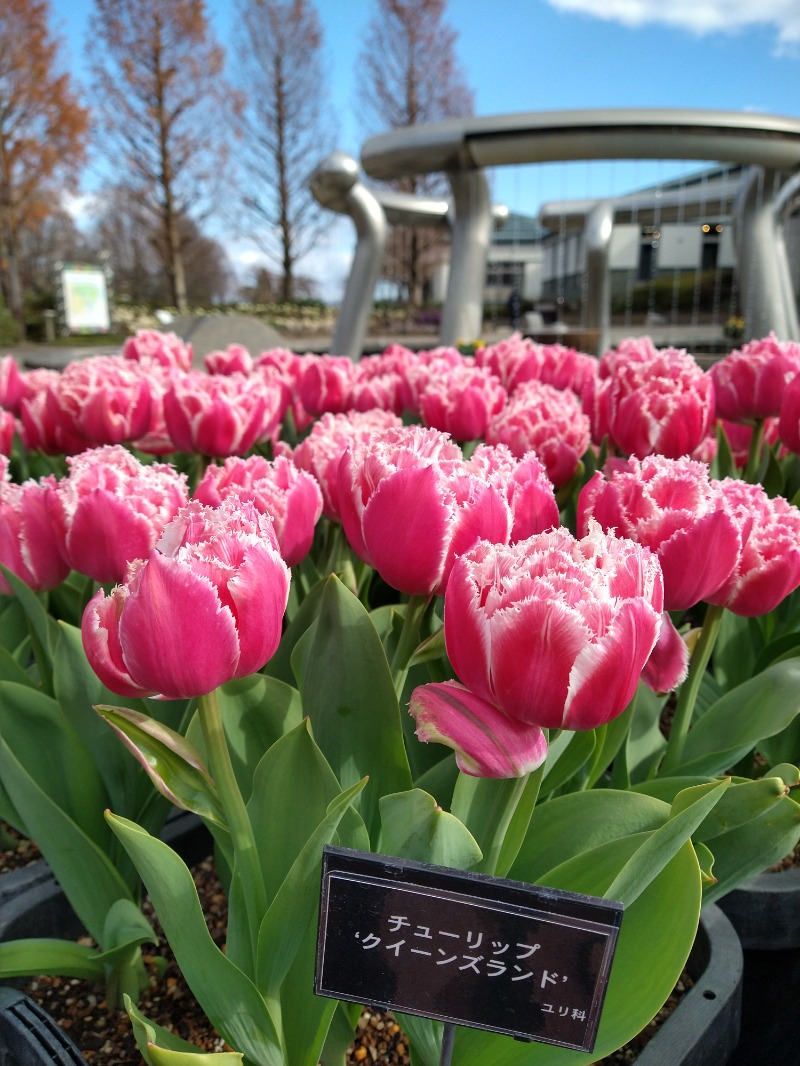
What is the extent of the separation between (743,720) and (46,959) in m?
0.75

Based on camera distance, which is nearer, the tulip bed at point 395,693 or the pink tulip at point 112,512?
the tulip bed at point 395,693

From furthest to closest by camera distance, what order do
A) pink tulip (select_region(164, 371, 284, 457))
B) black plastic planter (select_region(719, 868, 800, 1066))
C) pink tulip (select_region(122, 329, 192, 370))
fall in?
pink tulip (select_region(122, 329, 192, 370)) → pink tulip (select_region(164, 371, 284, 457)) → black plastic planter (select_region(719, 868, 800, 1066))

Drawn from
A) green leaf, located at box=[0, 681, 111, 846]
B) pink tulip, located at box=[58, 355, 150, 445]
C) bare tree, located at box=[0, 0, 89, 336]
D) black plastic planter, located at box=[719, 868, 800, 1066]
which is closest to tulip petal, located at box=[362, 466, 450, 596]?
green leaf, located at box=[0, 681, 111, 846]

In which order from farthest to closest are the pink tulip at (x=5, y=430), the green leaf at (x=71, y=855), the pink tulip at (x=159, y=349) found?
the pink tulip at (x=159, y=349)
the pink tulip at (x=5, y=430)
the green leaf at (x=71, y=855)

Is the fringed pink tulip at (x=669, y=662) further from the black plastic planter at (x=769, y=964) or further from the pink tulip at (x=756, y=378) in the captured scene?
the pink tulip at (x=756, y=378)

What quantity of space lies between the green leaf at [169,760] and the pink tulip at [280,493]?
213mm

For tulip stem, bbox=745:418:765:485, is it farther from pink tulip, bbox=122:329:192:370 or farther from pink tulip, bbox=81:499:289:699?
pink tulip, bbox=122:329:192:370

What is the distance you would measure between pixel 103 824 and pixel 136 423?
679 mm

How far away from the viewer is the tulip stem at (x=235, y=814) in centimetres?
66

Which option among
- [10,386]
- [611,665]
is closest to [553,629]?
A: [611,665]

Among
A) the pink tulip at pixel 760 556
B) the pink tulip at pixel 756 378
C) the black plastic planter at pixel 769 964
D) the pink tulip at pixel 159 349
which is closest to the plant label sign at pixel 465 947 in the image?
the pink tulip at pixel 760 556

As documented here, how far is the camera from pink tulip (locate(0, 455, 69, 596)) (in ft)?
2.98

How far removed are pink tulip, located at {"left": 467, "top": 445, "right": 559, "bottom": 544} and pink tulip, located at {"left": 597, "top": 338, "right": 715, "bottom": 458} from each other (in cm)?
47

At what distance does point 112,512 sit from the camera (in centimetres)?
81
